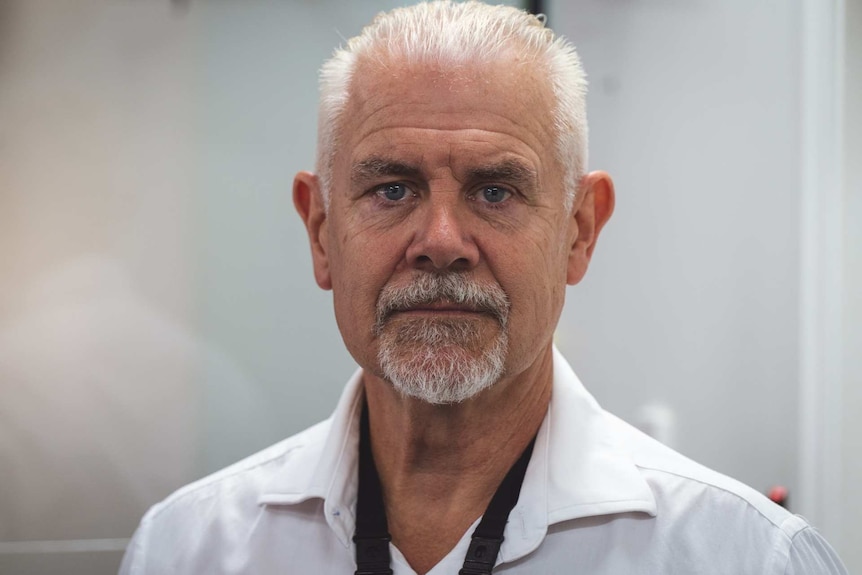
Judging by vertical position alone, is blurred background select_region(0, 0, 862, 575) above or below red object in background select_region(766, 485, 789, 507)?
above

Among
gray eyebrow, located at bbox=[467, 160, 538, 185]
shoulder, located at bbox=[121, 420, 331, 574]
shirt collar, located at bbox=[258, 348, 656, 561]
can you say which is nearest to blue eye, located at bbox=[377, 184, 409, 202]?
gray eyebrow, located at bbox=[467, 160, 538, 185]

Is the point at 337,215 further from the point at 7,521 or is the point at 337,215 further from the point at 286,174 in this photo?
the point at 7,521

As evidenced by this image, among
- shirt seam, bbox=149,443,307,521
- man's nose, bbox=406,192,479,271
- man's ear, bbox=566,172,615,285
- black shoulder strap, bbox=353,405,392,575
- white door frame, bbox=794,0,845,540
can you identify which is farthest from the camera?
white door frame, bbox=794,0,845,540

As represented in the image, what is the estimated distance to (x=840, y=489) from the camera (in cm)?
197

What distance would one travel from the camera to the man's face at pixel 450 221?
4.78 ft

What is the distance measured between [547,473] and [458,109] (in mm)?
646

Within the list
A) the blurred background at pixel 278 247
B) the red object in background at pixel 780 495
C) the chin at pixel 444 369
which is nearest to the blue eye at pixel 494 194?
the chin at pixel 444 369

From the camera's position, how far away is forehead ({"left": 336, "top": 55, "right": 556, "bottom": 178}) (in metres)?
1.49

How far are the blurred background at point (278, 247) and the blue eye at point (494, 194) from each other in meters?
0.76

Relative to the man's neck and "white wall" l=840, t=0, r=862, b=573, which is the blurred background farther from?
the man's neck

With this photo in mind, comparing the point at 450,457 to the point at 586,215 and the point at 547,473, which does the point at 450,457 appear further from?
the point at 586,215

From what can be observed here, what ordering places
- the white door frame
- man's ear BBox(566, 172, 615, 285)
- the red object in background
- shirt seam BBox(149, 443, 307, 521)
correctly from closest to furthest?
man's ear BBox(566, 172, 615, 285) → shirt seam BBox(149, 443, 307, 521) → the white door frame → the red object in background

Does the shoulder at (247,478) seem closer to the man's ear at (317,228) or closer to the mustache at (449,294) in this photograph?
the man's ear at (317,228)

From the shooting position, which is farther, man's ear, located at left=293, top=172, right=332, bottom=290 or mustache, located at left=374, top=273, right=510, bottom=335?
man's ear, located at left=293, top=172, right=332, bottom=290
